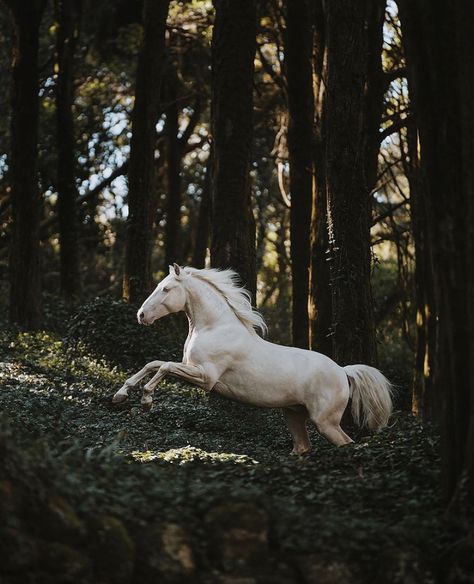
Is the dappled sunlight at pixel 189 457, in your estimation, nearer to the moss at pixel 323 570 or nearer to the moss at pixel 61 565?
the moss at pixel 323 570

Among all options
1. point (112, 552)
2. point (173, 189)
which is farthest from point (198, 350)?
point (173, 189)

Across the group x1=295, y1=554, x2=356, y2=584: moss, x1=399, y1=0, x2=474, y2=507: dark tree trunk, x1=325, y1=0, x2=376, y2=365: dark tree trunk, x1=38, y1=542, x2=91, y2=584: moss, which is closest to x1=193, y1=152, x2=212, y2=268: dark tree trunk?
x1=325, y1=0, x2=376, y2=365: dark tree trunk

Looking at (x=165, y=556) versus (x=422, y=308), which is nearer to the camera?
(x=165, y=556)

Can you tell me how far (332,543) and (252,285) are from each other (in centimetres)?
1064

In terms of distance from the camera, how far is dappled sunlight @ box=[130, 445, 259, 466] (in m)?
11.8

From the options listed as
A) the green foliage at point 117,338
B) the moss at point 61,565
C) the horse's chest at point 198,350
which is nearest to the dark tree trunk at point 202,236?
the green foliage at point 117,338

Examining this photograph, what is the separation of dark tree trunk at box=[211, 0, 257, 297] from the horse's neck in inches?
167

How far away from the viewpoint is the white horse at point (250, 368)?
44.4ft

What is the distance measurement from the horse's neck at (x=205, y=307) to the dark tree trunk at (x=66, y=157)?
55.1ft

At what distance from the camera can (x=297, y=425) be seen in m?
14.1

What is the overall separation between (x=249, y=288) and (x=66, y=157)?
14.5m

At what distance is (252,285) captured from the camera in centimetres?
1878

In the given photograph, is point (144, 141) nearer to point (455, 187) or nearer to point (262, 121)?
point (262, 121)

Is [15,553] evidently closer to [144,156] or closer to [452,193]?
[452,193]
